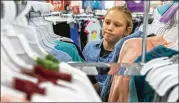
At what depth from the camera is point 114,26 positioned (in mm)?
1938

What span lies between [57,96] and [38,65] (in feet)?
0.48

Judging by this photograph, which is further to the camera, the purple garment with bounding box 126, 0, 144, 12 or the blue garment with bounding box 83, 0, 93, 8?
the blue garment with bounding box 83, 0, 93, 8

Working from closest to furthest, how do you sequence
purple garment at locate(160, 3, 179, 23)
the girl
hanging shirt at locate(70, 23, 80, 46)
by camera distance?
purple garment at locate(160, 3, 179, 23) → the girl → hanging shirt at locate(70, 23, 80, 46)

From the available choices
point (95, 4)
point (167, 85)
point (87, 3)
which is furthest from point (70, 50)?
point (87, 3)

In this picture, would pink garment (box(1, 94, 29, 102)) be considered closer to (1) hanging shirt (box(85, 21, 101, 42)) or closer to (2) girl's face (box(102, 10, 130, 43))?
(2) girl's face (box(102, 10, 130, 43))

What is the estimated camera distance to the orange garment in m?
1.31

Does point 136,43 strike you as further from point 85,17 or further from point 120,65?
point 85,17

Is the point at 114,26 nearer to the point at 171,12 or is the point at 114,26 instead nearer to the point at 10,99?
the point at 171,12

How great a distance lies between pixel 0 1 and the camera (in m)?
0.82

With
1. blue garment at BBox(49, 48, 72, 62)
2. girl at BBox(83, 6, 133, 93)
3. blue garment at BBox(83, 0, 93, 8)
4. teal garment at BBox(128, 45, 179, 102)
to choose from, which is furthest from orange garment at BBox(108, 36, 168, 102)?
blue garment at BBox(83, 0, 93, 8)

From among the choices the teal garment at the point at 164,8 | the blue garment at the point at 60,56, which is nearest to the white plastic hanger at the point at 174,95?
the blue garment at the point at 60,56

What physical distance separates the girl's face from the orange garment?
0.41 meters

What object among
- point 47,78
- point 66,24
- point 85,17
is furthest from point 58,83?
point 85,17

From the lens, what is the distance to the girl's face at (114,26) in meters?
1.87
